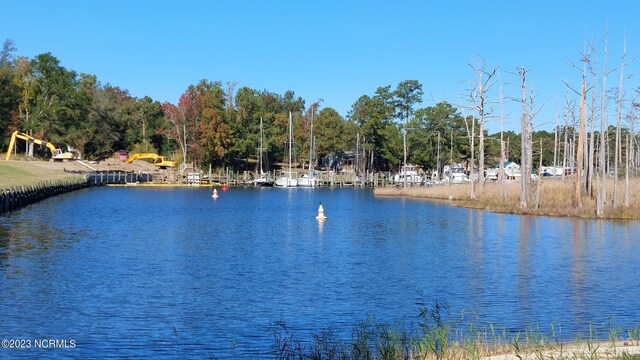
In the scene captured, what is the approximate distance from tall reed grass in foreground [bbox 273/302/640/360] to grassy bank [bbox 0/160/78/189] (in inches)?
2671

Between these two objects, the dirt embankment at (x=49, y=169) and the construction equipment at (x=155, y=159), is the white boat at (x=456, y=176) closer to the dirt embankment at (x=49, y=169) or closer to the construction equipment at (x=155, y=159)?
the construction equipment at (x=155, y=159)

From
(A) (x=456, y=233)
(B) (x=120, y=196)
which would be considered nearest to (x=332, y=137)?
(B) (x=120, y=196)

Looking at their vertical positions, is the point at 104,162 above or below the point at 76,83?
below

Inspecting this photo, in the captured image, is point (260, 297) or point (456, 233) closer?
point (260, 297)

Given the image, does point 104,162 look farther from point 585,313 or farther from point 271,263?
point 585,313

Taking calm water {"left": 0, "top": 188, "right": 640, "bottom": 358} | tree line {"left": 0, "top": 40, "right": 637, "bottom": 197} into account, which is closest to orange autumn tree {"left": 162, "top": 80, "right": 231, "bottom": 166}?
tree line {"left": 0, "top": 40, "right": 637, "bottom": 197}

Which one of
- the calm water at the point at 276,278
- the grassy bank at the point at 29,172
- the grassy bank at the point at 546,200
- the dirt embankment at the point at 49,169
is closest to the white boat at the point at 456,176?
the grassy bank at the point at 546,200

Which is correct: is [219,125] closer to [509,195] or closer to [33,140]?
[33,140]

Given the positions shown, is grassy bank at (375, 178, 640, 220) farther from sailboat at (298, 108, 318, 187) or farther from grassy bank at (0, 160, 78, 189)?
grassy bank at (0, 160, 78, 189)

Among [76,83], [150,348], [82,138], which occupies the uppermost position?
[76,83]

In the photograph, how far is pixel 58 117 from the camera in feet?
408

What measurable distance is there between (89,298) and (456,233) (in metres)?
28.4

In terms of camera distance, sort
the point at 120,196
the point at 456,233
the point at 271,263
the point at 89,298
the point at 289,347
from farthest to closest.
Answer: the point at 120,196, the point at 456,233, the point at 271,263, the point at 89,298, the point at 289,347

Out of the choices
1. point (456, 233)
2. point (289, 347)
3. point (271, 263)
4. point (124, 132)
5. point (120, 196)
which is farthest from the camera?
point (124, 132)
